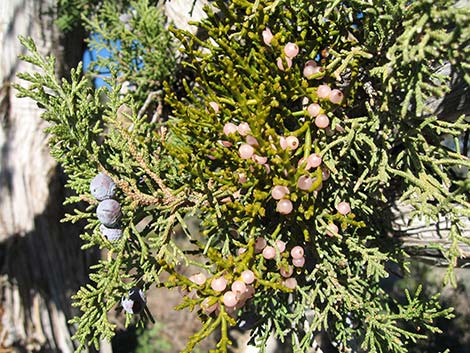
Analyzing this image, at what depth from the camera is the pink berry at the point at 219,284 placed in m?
0.87

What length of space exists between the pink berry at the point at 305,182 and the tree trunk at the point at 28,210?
5.24ft

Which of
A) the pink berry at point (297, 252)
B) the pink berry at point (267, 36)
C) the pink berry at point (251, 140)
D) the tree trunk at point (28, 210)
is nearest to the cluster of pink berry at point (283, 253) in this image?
the pink berry at point (297, 252)

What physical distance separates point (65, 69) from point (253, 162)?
1.59 meters

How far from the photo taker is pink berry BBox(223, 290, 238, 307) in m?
0.86

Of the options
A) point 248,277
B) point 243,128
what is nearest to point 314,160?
point 243,128

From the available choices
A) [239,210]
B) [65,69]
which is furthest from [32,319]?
[239,210]

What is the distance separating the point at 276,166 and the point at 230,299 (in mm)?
265

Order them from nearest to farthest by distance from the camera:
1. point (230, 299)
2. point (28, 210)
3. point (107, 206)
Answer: point (230, 299), point (107, 206), point (28, 210)

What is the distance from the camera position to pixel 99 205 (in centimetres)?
97

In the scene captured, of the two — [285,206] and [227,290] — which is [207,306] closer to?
[227,290]

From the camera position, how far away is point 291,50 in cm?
95

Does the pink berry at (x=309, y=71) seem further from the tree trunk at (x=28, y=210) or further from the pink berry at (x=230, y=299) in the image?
the tree trunk at (x=28, y=210)

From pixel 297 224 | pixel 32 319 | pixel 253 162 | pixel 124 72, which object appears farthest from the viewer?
→ pixel 32 319

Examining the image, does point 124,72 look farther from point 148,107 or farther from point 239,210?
point 239,210
